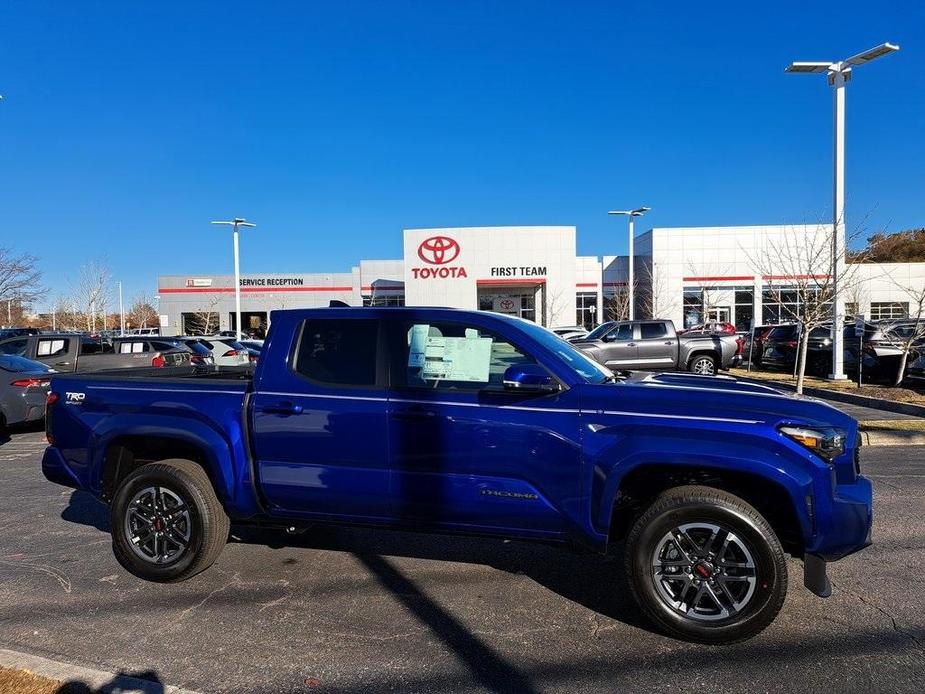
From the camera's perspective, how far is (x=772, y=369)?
20.5 meters

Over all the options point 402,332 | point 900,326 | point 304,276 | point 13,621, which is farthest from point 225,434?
point 304,276

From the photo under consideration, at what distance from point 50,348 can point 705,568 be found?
13.9 m

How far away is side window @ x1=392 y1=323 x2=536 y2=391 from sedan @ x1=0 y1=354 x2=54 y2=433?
28.2 ft

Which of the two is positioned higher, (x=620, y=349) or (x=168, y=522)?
(x=620, y=349)

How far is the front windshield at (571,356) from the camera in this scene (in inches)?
151

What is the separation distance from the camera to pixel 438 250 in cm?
3581

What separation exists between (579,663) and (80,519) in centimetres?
497

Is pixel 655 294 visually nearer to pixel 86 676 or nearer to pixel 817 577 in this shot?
pixel 817 577

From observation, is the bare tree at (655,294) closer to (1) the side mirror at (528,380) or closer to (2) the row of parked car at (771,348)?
(2) the row of parked car at (771,348)

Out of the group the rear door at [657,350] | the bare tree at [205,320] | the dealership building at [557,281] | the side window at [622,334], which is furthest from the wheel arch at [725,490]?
the bare tree at [205,320]

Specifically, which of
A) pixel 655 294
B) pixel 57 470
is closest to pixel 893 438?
pixel 57 470

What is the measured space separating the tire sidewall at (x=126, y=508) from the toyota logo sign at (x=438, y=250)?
3212 cm

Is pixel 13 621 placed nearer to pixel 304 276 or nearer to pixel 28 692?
pixel 28 692

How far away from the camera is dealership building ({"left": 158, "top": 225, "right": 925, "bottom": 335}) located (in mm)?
36000
